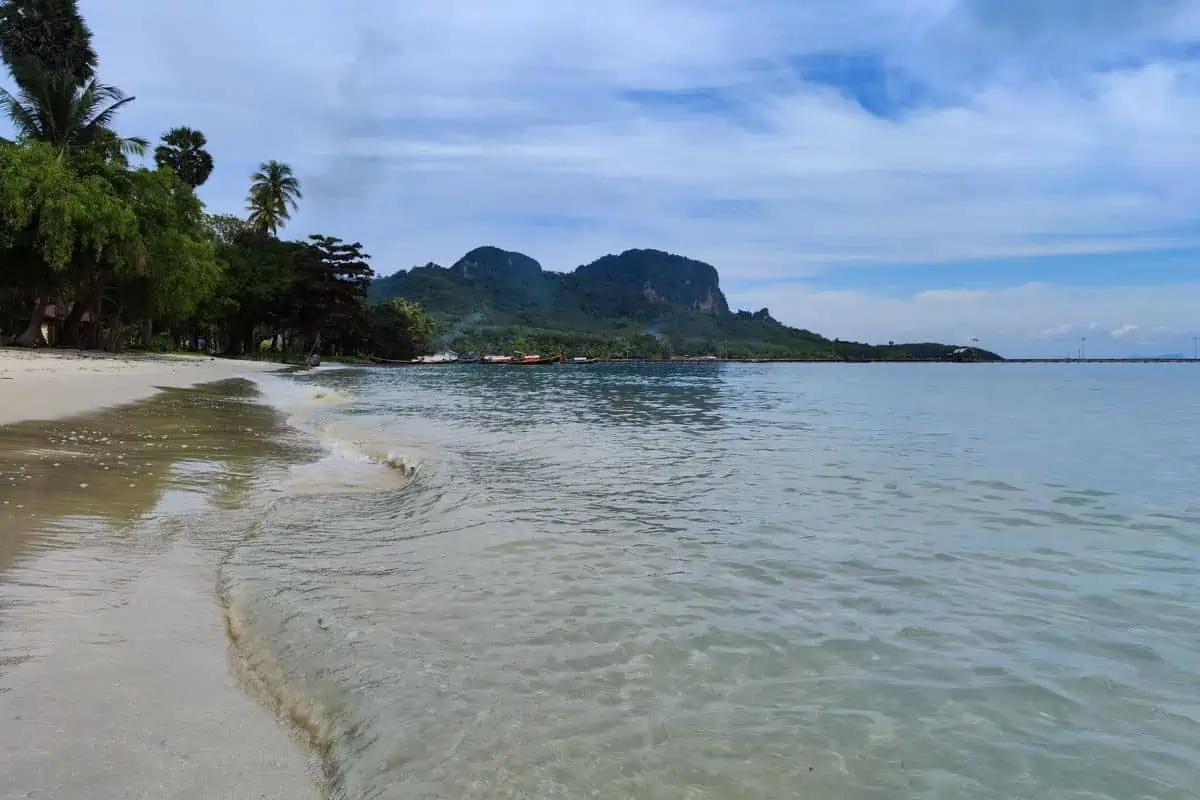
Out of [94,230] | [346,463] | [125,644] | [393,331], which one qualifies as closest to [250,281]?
[94,230]

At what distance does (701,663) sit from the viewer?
4.68 metres

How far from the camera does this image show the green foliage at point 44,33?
47.7 meters

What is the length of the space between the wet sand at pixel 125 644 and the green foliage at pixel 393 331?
Result: 351ft

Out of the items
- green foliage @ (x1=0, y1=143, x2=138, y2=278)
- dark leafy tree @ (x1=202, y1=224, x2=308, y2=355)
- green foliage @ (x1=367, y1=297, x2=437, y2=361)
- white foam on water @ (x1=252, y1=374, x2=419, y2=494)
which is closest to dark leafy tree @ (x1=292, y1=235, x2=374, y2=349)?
dark leafy tree @ (x1=202, y1=224, x2=308, y2=355)

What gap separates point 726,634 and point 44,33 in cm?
6244

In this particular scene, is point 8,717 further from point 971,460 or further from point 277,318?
point 277,318

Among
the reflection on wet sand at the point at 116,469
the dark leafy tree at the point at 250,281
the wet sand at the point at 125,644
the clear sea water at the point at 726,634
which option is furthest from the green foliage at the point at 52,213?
the clear sea water at the point at 726,634

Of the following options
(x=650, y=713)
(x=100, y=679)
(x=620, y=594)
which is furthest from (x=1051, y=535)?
(x=100, y=679)

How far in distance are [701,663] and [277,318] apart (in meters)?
86.0

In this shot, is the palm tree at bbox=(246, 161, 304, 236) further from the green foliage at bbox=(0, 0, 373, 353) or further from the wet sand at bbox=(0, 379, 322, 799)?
the wet sand at bbox=(0, 379, 322, 799)

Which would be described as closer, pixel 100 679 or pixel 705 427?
pixel 100 679

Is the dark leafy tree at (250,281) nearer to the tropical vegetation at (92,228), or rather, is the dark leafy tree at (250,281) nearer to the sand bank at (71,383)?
the tropical vegetation at (92,228)

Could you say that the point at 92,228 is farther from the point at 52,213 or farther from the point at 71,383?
the point at 71,383

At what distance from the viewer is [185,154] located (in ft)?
220
